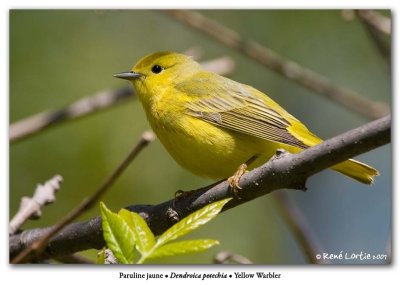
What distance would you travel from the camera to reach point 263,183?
1872 millimetres

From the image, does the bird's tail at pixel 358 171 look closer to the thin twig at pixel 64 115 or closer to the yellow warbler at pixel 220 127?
the yellow warbler at pixel 220 127

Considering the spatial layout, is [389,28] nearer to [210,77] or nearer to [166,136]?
[210,77]

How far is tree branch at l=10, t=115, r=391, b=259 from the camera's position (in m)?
1.58

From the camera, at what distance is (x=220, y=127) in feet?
8.41

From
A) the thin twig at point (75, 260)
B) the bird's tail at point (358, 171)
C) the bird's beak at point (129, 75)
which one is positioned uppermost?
the bird's beak at point (129, 75)

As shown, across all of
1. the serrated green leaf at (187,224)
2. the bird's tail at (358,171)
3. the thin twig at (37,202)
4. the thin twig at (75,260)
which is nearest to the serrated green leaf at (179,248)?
the serrated green leaf at (187,224)

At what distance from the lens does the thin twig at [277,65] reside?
289 centimetres

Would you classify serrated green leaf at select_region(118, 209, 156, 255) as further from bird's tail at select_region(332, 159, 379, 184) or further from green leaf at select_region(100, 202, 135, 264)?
bird's tail at select_region(332, 159, 379, 184)

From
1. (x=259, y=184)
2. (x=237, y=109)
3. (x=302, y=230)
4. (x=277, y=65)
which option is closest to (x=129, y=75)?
(x=237, y=109)

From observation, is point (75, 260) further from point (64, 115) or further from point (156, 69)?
point (156, 69)

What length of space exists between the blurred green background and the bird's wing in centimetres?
34

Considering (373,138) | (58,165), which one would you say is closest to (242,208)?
(58,165)

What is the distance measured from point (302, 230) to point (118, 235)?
1252 millimetres

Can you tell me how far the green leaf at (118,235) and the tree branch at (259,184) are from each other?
1.78ft
